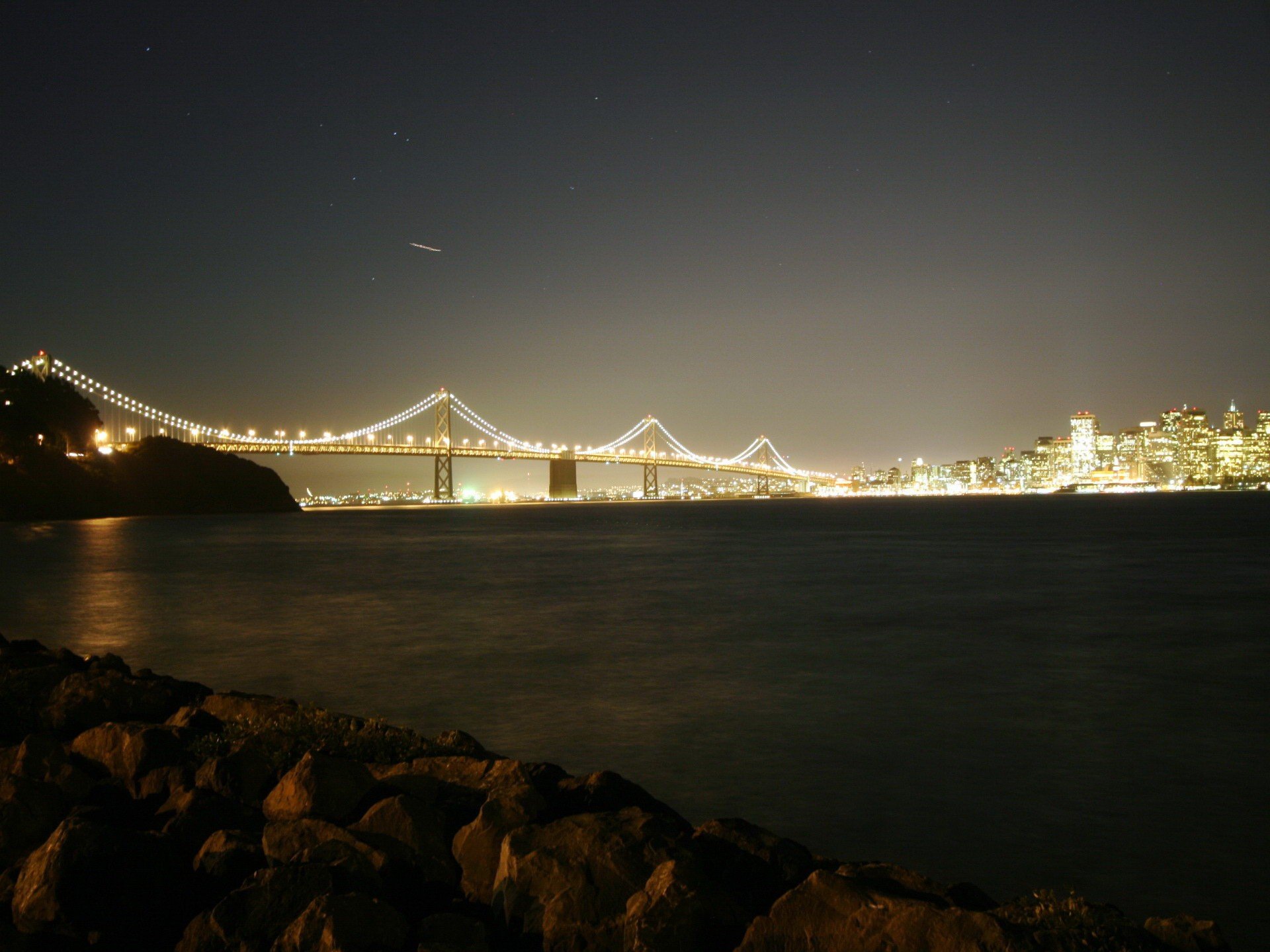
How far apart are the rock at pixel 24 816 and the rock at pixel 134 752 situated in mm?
539

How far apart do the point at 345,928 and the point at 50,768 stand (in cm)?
235

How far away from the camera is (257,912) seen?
2.95m

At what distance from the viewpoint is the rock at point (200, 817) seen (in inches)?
146

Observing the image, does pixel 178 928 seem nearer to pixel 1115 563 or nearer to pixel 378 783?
pixel 378 783

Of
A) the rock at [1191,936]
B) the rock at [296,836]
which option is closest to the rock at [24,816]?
the rock at [296,836]

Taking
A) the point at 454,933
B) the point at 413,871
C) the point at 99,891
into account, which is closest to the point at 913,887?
the point at 454,933

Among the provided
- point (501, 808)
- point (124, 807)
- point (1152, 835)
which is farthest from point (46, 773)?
point (1152, 835)

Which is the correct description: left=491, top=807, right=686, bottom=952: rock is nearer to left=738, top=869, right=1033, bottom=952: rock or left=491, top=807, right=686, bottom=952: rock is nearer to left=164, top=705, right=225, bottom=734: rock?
left=738, top=869, right=1033, bottom=952: rock

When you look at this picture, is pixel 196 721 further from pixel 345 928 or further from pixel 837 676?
pixel 837 676

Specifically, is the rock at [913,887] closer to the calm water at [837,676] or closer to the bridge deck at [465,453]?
the calm water at [837,676]

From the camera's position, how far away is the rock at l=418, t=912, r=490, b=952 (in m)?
2.89

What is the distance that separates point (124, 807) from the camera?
4234 millimetres

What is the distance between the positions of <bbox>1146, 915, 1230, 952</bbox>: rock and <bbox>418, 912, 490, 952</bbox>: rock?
209 centimetres

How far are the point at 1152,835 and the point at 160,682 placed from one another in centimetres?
649
